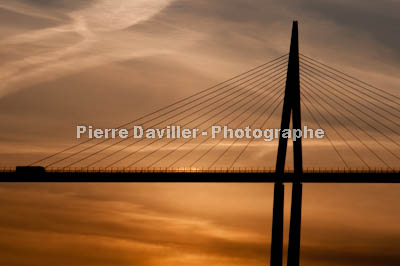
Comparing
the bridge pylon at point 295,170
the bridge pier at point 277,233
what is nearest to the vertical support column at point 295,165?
the bridge pylon at point 295,170

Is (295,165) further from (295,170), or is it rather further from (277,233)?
(277,233)

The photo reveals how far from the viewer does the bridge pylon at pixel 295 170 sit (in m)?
69.4

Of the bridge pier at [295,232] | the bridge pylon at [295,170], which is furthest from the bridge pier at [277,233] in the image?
the bridge pier at [295,232]

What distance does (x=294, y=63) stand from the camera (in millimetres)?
71625

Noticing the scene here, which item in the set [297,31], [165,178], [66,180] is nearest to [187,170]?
[165,178]

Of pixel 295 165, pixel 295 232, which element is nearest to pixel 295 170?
pixel 295 165

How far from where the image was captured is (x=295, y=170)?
70750 mm

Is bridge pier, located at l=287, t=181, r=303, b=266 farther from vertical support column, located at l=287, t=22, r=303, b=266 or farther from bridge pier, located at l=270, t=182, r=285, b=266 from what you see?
bridge pier, located at l=270, t=182, r=285, b=266

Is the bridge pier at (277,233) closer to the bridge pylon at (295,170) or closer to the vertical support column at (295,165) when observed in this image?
the bridge pylon at (295,170)

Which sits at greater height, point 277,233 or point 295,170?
point 295,170

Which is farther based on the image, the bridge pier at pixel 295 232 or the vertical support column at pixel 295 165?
the vertical support column at pixel 295 165

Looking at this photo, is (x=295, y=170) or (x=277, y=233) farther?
(x=295, y=170)

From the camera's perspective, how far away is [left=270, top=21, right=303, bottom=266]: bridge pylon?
69.4 metres

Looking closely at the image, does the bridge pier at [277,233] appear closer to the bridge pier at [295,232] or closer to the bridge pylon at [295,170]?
the bridge pylon at [295,170]
